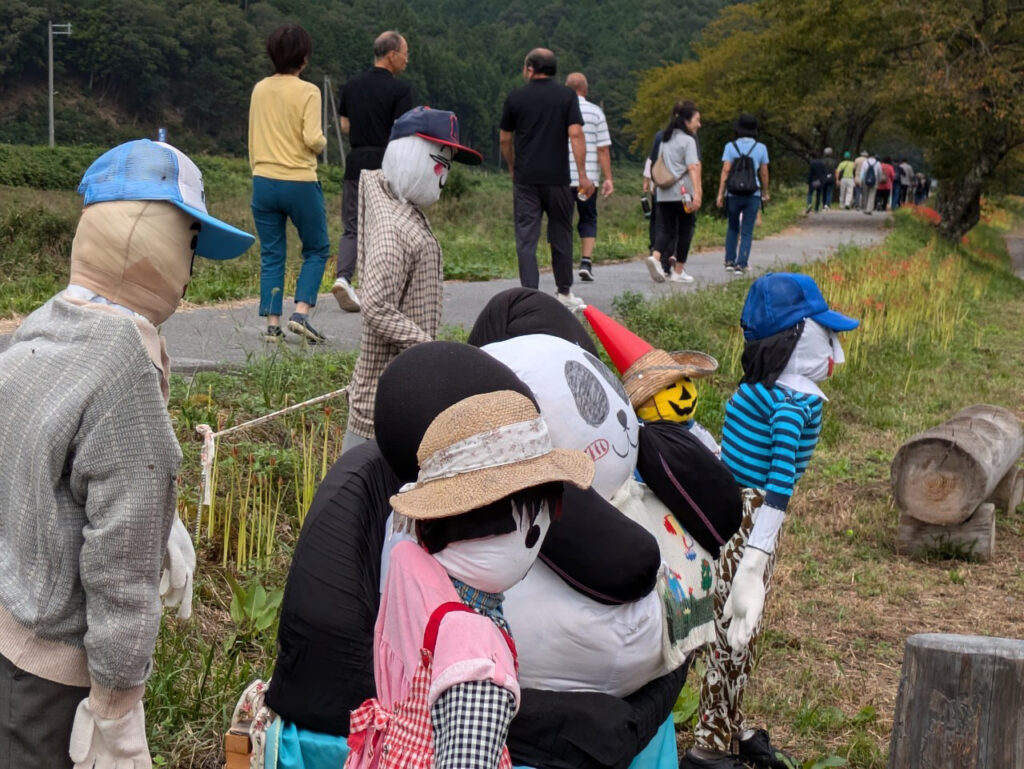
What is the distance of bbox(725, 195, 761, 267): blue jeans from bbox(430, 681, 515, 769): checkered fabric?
11772mm

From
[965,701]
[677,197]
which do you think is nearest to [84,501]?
[965,701]

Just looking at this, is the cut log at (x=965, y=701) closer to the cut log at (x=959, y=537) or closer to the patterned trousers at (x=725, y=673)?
the patterned trousers at (x=725, y=673)

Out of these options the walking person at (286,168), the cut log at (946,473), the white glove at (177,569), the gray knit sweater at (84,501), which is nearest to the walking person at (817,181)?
the cut log at (946,473)

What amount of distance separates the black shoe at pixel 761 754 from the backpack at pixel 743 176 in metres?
9.55

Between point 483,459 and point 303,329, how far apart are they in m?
5.34

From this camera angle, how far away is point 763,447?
3559 millimetres

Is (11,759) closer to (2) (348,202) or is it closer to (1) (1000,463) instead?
(1) (1000,463)

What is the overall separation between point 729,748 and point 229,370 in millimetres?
3641

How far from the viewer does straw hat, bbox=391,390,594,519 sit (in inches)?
67.6

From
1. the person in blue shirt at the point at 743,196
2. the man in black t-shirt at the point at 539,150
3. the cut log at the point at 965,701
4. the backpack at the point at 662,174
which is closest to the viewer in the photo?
the cut log at the point at 965,701

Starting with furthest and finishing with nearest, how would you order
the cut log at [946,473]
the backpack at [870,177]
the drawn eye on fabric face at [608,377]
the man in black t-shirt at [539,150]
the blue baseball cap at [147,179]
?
the backpack at [870,177] < the man in black t-shirt at [539,150] < the cut log at [946,473] < the drawn eye on fabric face at [608,377] < the blue baseball cap at [147,179]

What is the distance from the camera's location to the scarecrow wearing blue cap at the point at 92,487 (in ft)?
6.42

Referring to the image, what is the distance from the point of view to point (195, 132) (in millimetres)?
72562

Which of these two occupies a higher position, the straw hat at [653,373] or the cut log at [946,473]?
the straw hat at [653,373]
